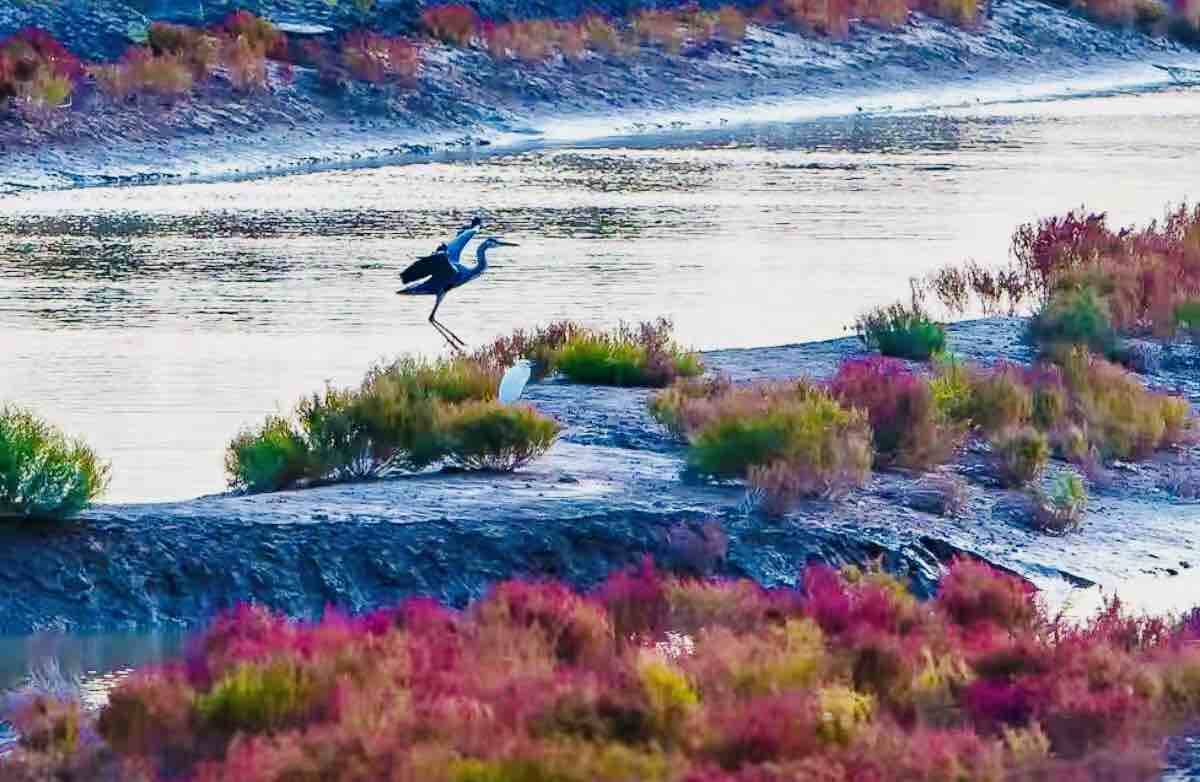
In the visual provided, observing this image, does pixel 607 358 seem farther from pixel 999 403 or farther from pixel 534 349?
pixel 999 403

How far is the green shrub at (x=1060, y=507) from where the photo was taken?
14.9 m

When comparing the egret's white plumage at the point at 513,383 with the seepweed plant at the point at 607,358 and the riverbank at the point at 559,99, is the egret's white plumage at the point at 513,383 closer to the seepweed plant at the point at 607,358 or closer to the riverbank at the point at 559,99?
the seepweed plant at the point at 607,358

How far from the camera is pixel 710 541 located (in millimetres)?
13680

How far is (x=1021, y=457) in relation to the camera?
1570 centimetres

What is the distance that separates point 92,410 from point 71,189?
56.2 feet

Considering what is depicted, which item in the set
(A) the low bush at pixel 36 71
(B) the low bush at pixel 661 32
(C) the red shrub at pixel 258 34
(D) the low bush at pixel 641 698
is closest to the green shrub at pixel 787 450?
(D) the low bush at pixel 641 698

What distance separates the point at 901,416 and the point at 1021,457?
2.39 feet

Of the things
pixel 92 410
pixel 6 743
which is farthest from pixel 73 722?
pixel 92 410

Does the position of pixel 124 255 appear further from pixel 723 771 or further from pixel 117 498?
pixel 723 771

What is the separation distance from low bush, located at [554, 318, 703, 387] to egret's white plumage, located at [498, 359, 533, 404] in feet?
5.25

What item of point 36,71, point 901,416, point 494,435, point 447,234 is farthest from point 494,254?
point 494,435

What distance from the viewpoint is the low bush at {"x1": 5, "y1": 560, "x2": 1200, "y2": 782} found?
8.88 meters

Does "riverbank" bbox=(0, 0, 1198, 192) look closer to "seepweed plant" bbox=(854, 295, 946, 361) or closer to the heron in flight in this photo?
the heron in flight

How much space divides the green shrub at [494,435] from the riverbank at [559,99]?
20.9 metres
